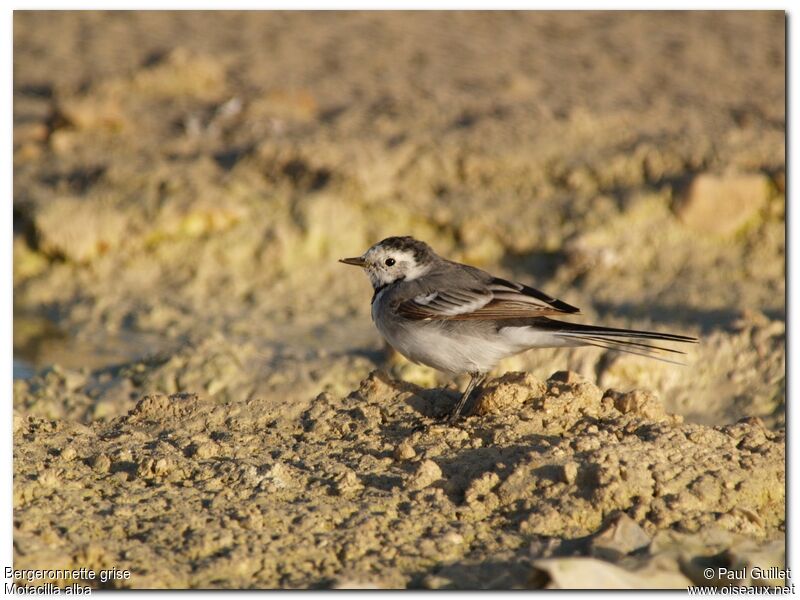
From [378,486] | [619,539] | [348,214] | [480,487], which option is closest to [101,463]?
[378,486]

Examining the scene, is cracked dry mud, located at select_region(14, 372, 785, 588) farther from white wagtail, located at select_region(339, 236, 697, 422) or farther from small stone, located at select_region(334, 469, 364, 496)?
white wagtail, located at select_region(339, 236, 697, 422)

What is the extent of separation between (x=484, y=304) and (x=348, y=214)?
376 cm

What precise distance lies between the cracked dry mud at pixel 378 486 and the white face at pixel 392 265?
40.9 inches

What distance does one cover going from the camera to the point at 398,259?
636cm

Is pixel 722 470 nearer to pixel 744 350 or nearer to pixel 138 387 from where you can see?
pixel 744 350

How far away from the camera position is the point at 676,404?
300 inches

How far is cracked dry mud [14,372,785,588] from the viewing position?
4090 mm

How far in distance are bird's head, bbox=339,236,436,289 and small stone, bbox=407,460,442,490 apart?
1.85 metres

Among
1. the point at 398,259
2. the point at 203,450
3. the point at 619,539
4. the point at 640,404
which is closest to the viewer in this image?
the point at 619,539

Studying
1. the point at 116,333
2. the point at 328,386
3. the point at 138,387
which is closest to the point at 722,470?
the point at 328,386

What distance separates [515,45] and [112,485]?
9.89m

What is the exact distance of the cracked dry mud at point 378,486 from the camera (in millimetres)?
4090

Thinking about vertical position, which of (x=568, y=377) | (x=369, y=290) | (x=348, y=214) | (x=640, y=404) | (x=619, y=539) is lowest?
(x=619, y=539)

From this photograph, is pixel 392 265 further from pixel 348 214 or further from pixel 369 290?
pixel 348 214
